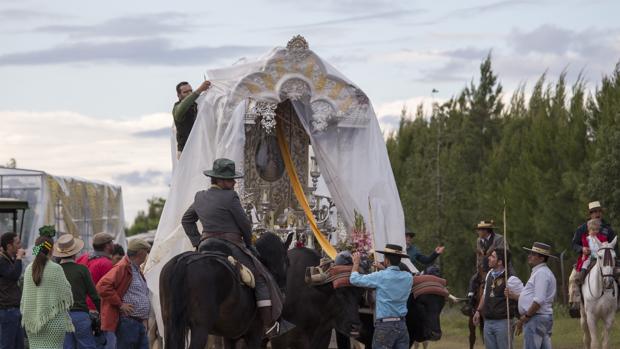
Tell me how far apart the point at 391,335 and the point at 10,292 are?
503 cm

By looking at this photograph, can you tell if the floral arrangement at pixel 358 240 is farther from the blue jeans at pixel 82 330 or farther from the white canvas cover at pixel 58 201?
the white canvas cover at pixel 58 201

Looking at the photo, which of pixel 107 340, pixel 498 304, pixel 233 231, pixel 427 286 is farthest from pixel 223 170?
pixel 498 304

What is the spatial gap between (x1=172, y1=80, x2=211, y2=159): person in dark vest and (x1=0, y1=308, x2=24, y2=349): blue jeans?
3.66 meters

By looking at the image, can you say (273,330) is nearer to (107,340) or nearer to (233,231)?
(233,231)

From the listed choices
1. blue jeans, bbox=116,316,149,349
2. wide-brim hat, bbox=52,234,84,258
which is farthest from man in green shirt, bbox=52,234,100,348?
blue jeans, bbox=116,316,149,349

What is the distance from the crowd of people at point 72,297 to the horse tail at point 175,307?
1218 mm

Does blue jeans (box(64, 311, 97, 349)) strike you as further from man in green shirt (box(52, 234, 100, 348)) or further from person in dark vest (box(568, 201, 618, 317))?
person in dark vest (box(568, 201, 618, 317))

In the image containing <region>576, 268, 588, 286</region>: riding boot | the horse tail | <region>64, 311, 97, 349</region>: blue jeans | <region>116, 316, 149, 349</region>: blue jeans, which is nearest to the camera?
the horse tail

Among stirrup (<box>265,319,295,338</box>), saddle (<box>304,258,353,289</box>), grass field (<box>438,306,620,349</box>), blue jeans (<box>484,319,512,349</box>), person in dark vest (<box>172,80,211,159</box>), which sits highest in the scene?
person in dark vest (<box>172,80,211,159</box>)

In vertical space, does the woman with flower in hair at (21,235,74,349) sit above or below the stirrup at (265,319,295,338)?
above

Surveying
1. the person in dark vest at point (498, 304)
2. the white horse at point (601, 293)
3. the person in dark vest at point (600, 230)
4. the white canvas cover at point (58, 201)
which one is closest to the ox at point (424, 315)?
the person in dark vest at point (498, 304)

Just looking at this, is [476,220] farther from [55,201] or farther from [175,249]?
[175,249]

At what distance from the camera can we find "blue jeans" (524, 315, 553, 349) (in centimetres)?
1644

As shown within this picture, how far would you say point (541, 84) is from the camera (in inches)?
1879
